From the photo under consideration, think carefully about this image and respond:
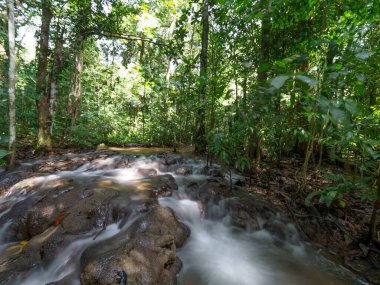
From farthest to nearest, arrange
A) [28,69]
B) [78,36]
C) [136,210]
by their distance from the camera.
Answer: [28,69]
[78,36]
[136,210]

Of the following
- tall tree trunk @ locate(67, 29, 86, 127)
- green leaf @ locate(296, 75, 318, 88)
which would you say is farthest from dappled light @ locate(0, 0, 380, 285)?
tall tree trunk @ locate(67, 29, 86, 127)

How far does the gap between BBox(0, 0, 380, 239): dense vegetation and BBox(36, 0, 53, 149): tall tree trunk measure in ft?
0.11

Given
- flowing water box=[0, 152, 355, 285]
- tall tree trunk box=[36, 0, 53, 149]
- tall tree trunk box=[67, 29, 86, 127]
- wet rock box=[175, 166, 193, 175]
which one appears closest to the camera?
flowing water box=[0, 152, 355, 285]

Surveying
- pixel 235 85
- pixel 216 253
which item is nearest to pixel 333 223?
pixel 216 253

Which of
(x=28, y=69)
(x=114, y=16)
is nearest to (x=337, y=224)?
(x=114, y=16)

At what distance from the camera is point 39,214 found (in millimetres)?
3361

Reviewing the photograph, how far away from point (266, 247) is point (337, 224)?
3.56 feet

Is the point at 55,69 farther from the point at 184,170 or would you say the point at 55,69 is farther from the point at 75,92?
the point at 184,170

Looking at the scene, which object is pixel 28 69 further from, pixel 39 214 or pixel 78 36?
pixel 39 214

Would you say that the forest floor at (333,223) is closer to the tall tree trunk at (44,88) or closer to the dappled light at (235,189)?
the dappled light at (235,189)

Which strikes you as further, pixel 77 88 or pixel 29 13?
pixel 77 88

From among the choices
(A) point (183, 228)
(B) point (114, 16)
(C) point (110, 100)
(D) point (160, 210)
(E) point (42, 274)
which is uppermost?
(B) point (114, 16)

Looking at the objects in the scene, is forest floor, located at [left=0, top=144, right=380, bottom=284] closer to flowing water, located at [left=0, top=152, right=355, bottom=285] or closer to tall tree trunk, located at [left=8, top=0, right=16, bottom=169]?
flowing water, located at [left=0, top=152, right=355, bottom=285]

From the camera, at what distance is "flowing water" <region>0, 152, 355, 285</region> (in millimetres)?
2631
